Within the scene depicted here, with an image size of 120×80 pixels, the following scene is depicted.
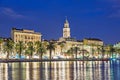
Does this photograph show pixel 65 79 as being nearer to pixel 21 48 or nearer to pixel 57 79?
pixel 57 79

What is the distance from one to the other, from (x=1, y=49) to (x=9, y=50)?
387 inches

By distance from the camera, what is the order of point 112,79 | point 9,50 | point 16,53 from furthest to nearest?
point 16,53 < point 9,50 < point 112,79

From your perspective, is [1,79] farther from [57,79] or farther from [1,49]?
[1,49]

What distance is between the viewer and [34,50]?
199000 mm

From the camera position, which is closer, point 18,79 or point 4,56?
point 18,79

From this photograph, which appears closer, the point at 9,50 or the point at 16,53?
the point at 9,50

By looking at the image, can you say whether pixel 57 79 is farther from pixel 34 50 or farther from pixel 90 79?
pixel 34 50

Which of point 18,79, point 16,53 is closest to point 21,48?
point 16,53

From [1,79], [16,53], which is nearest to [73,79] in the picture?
[1,79]

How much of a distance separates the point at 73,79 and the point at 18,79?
19.6 ft

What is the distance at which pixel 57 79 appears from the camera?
49.9 meters

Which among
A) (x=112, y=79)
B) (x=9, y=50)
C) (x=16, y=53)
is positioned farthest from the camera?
(x=16, y=53)

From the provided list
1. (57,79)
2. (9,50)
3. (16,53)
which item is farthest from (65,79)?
(16,53)

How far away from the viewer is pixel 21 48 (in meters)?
190
